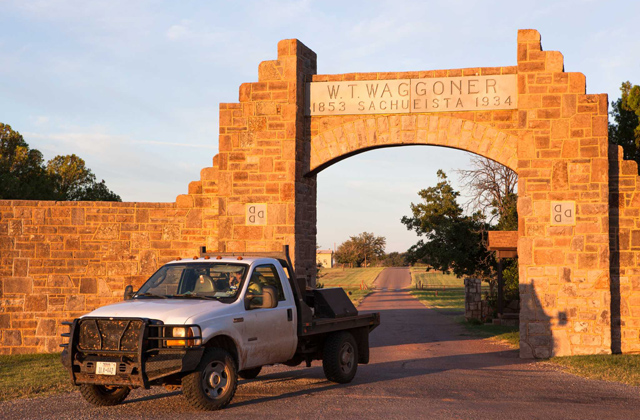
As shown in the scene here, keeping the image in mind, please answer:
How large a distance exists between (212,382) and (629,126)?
2038cm

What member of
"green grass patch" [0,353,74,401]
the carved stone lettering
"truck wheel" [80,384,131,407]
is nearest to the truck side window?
"truck wheel" [80,384,131,407]

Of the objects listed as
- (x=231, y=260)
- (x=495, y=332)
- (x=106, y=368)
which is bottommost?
(x=495, y=332)

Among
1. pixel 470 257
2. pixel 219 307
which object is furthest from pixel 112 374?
pixel 470 257

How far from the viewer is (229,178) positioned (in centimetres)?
1580

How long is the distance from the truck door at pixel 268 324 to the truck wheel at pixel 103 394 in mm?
1612

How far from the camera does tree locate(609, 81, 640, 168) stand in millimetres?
23562

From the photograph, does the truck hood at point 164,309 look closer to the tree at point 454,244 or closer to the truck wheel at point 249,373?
the truck wheel at point 249,373

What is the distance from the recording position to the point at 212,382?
27.4 ft

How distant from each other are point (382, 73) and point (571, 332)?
672 centimetres

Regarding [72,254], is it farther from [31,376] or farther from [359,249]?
[359,249]

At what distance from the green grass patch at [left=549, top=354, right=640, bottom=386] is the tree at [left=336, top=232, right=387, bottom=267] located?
10062 centimetres

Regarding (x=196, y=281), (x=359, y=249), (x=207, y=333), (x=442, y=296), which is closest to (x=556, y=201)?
(x=196, y=281)

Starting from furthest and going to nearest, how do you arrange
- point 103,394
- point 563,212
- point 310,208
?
point 310,208 → point 563,212 → point 103,394

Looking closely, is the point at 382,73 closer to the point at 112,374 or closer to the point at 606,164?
the point at 606,164
